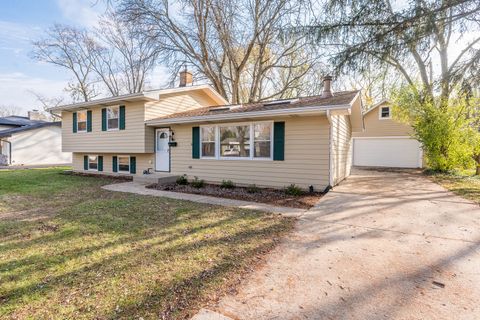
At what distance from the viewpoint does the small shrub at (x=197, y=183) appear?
30.0ft

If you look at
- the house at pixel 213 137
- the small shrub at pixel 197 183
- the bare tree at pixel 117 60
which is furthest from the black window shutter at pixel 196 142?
the bare tree at pixel 117 60

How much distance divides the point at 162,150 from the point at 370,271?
31.4 feet

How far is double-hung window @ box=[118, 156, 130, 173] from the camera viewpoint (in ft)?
39.8

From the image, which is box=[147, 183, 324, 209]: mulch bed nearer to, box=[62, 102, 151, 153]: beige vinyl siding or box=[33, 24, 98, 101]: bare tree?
box=[62, 102, 151, 153]: beige vinyl siding

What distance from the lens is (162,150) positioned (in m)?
10.9

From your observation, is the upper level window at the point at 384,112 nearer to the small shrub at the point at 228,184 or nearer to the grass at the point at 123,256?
the small shrub at the point at 228,184

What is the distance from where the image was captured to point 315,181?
25.9ft

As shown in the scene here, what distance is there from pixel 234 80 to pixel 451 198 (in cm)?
1382

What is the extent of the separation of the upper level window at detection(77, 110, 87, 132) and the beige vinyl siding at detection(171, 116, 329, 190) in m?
8.11

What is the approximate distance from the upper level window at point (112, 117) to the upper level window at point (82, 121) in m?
1.97

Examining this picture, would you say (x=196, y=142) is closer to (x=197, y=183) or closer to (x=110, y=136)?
(x=197, y=183)

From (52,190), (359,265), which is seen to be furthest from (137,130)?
(359,265)

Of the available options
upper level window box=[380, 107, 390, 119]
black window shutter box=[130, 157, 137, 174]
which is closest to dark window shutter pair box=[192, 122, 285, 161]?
black window shutter box=[130, 157, 137, 174]

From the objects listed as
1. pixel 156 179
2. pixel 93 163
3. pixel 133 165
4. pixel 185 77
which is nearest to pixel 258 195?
pixel 156 179
